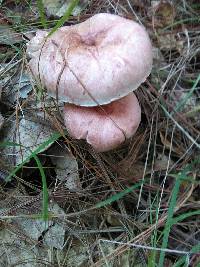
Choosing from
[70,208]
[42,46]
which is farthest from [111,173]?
[42,46]

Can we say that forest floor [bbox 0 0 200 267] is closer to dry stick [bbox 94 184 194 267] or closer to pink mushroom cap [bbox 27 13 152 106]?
dry stick [bbox 94 184 194 267]

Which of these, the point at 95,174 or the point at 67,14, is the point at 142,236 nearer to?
the point at 95,174

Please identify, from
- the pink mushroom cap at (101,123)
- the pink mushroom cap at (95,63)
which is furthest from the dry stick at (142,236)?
the pink mushroom cap at (95,63)

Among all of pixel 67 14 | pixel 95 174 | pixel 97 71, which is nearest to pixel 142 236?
pixel 95 174

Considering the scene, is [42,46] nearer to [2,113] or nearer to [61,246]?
[2,113]

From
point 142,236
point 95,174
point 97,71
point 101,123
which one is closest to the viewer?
point 97,71

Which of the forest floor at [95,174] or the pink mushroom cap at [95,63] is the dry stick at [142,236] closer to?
the forest floor at [95,174]
